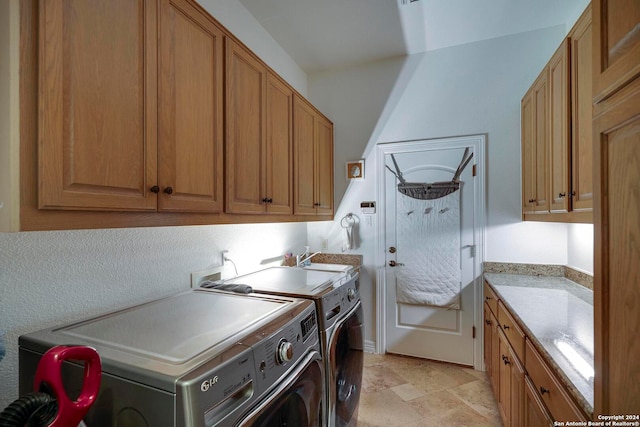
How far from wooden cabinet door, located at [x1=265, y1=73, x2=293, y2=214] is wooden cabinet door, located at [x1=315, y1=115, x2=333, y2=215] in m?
0.54

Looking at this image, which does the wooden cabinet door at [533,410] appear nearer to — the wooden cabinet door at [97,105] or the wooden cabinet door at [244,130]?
the wooden cabinet door at [244,130]

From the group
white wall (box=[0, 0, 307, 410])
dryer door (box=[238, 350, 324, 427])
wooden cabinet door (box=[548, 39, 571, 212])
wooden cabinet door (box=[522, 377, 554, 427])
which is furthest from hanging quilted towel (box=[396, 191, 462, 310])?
dryer door (box=[238, 350, 324, 427])

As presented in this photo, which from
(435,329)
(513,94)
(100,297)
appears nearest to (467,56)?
(513,94)

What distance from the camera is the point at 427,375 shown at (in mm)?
Result: 2465

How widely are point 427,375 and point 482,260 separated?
110 centimetres

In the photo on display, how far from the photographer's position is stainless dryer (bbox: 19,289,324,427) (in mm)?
685

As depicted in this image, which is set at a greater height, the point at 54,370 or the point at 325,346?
the point at 54,370

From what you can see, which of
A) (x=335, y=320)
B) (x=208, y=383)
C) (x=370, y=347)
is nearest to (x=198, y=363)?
(x=208, y=383)

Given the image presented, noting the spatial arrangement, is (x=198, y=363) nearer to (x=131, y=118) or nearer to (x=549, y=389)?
(x=131, y=118)

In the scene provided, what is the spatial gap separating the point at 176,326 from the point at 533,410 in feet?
4.93

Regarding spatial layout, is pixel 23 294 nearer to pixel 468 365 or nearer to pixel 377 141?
pixel 377 141

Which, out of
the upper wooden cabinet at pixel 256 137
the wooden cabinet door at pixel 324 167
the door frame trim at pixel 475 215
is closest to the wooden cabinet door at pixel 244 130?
the upper wooden cabinet at pixel 256 137

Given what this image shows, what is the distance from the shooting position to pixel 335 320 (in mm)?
1519

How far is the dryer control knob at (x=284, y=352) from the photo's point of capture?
974 millimetres
